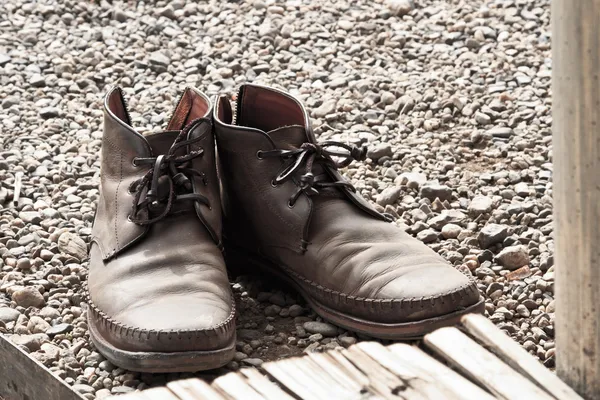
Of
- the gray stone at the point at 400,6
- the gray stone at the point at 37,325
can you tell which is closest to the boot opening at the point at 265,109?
the gray stone at the point at 37,325

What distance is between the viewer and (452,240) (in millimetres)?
2811

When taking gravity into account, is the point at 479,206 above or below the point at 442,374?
below

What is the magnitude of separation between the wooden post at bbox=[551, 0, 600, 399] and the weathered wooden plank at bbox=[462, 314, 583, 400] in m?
0.06

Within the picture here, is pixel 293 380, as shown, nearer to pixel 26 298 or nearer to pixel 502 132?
pixel 26 298

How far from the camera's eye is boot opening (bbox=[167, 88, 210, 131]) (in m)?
2.52

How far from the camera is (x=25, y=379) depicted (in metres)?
2.24

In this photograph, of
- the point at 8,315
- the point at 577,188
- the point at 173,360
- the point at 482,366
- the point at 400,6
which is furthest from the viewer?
the point at 400,6

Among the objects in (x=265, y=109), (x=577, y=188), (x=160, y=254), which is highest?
(x=577, y=188)

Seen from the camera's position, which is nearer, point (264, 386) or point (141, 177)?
point (264, 386)

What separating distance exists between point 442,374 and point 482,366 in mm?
63

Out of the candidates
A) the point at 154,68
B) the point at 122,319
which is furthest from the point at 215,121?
the point at 154,68

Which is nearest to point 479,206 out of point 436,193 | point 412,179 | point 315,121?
point 436,193

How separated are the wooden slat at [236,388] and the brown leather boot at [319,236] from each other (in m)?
0.61

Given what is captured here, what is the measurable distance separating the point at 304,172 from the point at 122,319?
535mm
